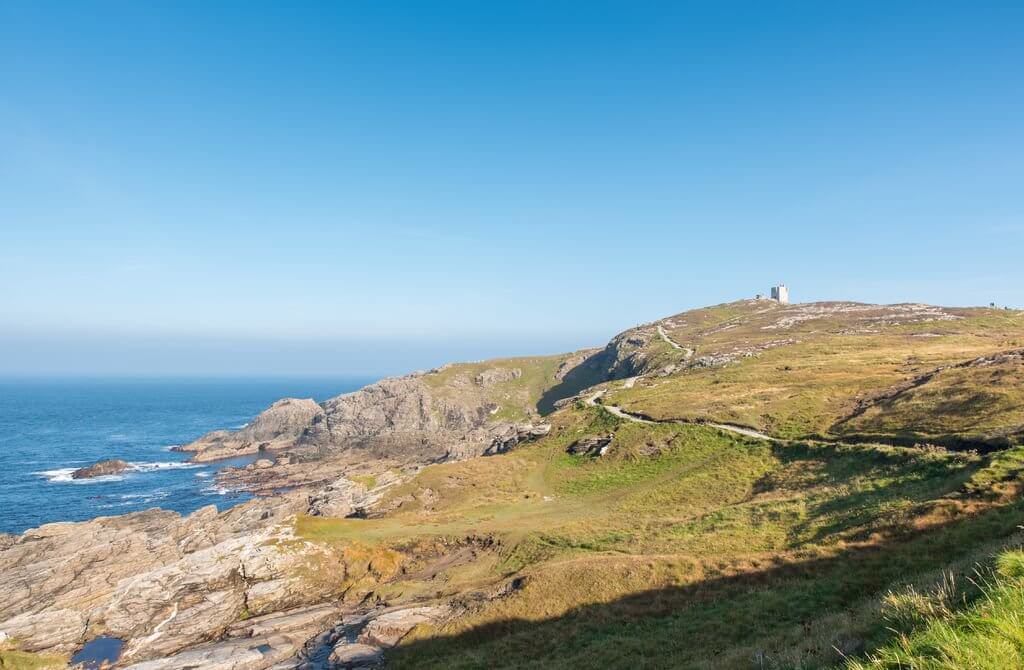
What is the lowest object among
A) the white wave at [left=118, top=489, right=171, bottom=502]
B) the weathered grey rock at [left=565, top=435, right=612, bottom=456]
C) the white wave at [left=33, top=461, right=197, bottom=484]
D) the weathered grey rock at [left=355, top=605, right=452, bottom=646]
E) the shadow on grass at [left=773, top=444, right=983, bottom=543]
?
the white wave at [left=118, top=489, right=171, bottom=502]

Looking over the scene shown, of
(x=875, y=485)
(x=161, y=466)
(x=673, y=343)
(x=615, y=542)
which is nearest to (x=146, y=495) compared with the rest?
(x=161, y=466)

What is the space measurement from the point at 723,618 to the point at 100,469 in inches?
6079

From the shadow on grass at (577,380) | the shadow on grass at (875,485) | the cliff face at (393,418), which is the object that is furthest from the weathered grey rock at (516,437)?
the shadow on grass at (577,380)

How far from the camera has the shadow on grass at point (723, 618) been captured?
20.3 meters

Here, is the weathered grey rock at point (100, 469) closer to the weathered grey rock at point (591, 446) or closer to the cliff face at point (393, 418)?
the cliff face at point (393, 418)

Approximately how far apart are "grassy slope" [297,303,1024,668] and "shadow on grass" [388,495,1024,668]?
11 cm

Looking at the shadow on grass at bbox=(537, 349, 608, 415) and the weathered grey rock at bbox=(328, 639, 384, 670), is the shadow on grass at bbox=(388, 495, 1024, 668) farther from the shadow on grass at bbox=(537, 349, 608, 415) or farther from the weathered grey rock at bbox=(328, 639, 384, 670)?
the shadow on grass at bbox=(537, 349, 608, 415)

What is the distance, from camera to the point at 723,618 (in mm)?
23438

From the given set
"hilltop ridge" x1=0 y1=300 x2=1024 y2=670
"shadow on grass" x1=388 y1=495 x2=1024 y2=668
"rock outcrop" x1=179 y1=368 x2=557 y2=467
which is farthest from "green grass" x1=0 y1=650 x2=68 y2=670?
"rock outcrop" x1=179 y1=368 x2=557 y2=467

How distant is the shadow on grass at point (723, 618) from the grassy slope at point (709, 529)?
11 centimetres

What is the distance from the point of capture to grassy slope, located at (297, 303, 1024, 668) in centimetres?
2208

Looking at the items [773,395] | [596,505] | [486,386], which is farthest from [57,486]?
[773,395]

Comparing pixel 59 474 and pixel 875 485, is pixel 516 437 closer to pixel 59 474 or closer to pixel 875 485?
pixel 875 485

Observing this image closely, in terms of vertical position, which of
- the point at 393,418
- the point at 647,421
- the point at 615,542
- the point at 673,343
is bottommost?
the point at 393,418
